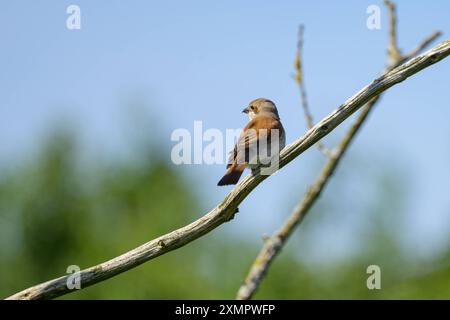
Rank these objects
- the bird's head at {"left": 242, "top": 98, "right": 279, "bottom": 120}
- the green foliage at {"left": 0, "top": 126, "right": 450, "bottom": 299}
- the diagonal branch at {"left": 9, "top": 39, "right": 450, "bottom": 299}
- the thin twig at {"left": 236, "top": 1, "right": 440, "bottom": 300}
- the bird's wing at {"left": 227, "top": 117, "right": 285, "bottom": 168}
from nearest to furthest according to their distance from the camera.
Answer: the diagonal branch at {"left": 9, "top": 39, "right": 450, "bottom": 299}
the bird's wing at {"left": 227, "top": 117, "right": 285, "bottom": 168}
the thin twig at {"left": 236, "top": 1, "right": 440, "bottom": 300}
the bird's head at {"left": 242, "top": 98, "right": 279, "bottom": 120}
the green foliage at {"left": 0, "top": 126, "right": 450, "bottom": 299}

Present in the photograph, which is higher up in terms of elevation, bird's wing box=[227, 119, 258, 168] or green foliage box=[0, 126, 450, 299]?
green foliage box=[0, 126, 450, 299]

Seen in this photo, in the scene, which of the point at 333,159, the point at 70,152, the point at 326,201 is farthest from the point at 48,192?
the point at 333,159

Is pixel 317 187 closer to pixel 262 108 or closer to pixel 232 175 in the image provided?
pixel 232 175

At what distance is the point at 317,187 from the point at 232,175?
101 cm

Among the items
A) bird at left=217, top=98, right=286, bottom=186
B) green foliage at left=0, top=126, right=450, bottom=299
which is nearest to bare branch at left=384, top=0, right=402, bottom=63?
bird at left=217, top=98, right=286, bottom=186

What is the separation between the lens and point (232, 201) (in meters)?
4.05

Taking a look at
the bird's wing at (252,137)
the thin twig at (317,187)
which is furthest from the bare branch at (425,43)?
the bird's wing at (252,137)

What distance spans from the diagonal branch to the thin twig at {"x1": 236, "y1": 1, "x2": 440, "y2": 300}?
161cm

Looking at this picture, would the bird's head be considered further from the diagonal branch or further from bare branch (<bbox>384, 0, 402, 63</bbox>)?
the diagonal branch

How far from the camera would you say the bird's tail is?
5.22 metres
